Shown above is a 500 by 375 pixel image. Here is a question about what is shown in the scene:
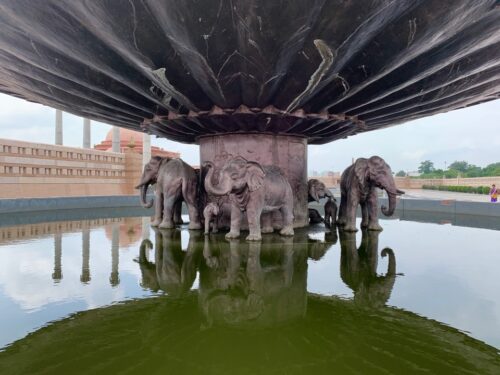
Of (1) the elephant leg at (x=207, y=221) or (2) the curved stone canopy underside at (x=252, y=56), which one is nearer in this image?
(2) the curved stone canopy underside at (x=252, y=56)

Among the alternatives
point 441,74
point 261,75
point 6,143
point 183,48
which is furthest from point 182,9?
point 6,143

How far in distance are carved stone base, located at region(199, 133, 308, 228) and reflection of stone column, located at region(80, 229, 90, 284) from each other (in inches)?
84.7

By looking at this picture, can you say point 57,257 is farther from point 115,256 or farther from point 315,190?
point 315,190

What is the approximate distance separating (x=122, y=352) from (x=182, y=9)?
2.32 m

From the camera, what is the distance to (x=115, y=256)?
4016 mm

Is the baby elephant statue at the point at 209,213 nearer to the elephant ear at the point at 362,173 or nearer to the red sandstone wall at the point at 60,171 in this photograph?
the elephant ear at the point at 362,173

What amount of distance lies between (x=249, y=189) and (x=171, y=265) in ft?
4.92

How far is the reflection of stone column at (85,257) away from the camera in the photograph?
3.12 meters

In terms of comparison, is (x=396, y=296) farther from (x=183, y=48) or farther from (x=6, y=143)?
(x=6, y=143)

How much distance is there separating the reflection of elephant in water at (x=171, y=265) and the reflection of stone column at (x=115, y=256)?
23 centimetres

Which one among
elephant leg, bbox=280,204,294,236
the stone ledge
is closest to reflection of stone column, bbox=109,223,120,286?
elephant leg, bbox=280,204,294,236

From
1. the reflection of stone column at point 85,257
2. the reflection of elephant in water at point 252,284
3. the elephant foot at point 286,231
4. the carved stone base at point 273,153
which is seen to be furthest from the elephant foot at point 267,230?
the reflection of stone column at point 85,257

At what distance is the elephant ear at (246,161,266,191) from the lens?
4480 millimetres

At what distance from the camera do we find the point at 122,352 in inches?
70.7
